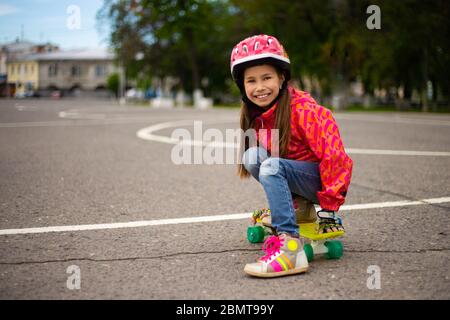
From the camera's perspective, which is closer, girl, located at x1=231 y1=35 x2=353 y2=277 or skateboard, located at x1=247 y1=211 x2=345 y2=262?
girl, located at x1=231 y1=35 x2=353 y2=277

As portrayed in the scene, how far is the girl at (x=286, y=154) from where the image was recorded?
3.06m

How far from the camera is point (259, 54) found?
125 inches

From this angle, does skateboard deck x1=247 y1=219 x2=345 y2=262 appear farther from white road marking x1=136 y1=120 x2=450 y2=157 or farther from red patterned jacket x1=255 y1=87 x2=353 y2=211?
white road marking x1=136 y1=120 x2=450 y2=157

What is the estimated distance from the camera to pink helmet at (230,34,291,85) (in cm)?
317

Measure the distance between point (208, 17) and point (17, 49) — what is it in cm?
2953

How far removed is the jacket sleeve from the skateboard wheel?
0.65 meters

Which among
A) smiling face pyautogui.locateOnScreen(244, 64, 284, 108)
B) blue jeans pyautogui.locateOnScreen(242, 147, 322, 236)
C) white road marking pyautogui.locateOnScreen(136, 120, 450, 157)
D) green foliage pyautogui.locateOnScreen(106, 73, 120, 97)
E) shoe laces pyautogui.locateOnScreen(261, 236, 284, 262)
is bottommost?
shoe laces pyautogui.locateOnScreen(261, 236, 284, 262)

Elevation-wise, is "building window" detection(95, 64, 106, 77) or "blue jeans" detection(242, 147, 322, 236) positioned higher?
"building window" detection(95, 64, 106, 77)

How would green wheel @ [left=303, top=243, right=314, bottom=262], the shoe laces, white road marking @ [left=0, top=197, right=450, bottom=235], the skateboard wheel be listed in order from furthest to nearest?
white road marking @ [left=0, top=197, right=450, bottom=235] → the skateboard wheel → green wheel @ [left=303, top=243, right=314, bottom=262] → the shoe laces

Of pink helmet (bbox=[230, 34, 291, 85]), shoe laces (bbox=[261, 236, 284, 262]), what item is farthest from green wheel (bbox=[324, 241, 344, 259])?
pink helmet (bbox=[230, 34, 291, 85])

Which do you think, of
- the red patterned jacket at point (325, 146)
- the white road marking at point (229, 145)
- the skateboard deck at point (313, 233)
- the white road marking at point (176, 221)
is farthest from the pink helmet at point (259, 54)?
the white road marking at point (229, 145)

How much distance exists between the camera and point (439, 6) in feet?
78.8
